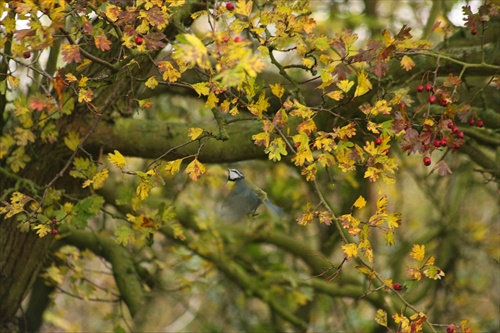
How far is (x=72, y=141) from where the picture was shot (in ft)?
12.6

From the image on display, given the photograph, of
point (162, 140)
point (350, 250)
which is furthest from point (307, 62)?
point (162, 140)

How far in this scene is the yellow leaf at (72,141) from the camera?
150 inches

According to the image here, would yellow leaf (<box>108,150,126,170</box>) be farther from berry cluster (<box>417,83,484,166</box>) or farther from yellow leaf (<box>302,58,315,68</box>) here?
berry cluster (<box>417,83,484,166</box>)

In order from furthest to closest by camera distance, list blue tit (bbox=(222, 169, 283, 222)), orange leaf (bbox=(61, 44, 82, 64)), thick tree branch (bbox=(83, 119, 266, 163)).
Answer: thick tree branch (bbox=(83, 119, 266, 163)), blue tit (bbox=(222, 169, 283, 222)), orange leaf (bbox=(61, 44, 82, 64))

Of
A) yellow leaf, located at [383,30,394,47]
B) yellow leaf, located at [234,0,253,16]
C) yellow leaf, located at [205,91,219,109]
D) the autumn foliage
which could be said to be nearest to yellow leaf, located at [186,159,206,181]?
the autumn foliage

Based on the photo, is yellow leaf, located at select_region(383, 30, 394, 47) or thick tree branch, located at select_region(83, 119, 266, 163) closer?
yellow leaf, located at select_region(383, 30, 394, 47)

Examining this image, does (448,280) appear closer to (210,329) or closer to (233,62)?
(210,329)

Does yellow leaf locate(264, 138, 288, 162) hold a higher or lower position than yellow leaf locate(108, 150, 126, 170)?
higher

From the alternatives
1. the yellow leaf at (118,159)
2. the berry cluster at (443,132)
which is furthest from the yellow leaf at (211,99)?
the berry cluster at (443,132)

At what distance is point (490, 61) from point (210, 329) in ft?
16.9

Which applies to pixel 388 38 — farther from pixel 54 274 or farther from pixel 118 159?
pixel 54 274

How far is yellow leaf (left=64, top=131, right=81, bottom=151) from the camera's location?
12.5ft

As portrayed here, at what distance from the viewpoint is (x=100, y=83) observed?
3191mm

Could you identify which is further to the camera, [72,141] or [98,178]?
[72,141]
